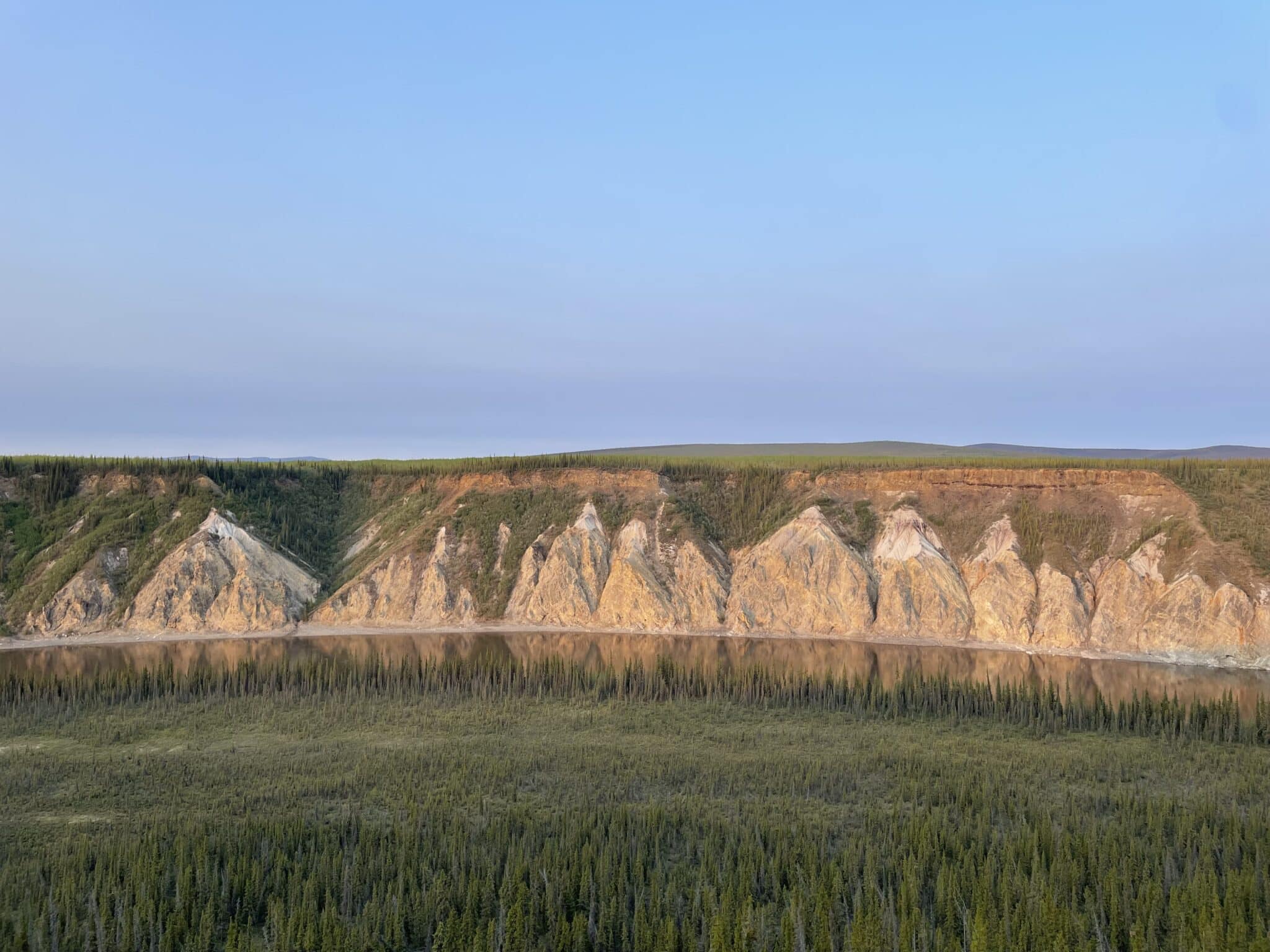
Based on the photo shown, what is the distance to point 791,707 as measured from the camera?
158ft

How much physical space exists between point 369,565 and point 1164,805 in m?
61.5

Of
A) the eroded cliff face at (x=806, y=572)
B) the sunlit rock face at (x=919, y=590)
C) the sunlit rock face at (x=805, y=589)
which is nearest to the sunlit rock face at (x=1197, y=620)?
the eroded cliff face at (x=806, y=572)

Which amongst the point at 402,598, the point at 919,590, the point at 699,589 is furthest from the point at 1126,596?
the point at 402,598

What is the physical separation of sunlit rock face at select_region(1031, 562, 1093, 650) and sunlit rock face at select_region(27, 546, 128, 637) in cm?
6553

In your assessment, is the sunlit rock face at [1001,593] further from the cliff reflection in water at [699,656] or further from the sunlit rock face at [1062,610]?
the cliff reflection in water at [699,656]

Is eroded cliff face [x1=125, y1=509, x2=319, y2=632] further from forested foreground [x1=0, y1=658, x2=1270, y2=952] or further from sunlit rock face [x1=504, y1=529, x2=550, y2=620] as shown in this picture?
forested foreground [x1=0, y1=658, x2=1270, y2=952]

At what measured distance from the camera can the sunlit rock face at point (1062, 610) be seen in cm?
6512

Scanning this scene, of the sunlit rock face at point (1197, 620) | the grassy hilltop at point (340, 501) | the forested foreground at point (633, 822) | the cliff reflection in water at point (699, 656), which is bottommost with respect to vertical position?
the cliff reflection in water at point (699, 656)

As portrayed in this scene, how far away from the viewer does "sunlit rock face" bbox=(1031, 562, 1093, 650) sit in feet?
214

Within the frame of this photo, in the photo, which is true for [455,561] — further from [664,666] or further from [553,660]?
[664,666]

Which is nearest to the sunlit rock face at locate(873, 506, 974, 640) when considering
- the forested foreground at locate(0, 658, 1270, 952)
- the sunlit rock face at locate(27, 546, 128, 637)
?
the forested foreground at locate(0, 658, 1270, 952)

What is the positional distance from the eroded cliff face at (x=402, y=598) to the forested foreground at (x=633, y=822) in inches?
990

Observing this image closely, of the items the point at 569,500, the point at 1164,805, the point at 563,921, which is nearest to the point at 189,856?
the point at 563,921

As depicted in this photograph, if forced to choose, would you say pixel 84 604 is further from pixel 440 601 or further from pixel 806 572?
pixel 806 572
